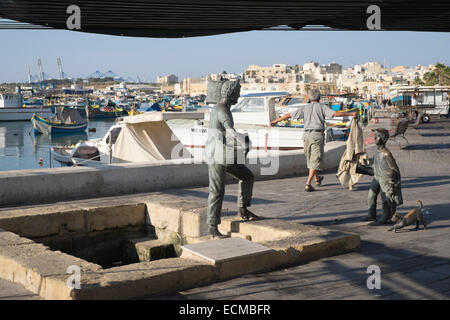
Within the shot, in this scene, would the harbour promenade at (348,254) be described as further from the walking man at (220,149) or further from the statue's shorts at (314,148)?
the walking man at (220,149)

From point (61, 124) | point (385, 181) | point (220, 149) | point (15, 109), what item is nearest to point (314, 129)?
point (385, 181)

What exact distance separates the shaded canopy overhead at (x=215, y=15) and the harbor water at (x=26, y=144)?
27.1m

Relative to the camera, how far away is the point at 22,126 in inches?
2724

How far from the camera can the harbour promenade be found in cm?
430

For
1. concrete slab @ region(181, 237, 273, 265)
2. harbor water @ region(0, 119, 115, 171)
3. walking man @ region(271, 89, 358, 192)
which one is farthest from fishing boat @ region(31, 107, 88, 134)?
concrete slab @ region(181, 237, 273, 265)

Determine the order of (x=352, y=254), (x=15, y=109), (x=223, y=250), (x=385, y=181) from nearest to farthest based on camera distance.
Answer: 1. (x=223, y=250)
2. (x=352, y=254)
3. (x=385, y=181)
4. (x=15, y=109)

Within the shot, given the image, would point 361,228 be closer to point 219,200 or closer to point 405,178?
point 219,200

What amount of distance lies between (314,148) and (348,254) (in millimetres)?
4269

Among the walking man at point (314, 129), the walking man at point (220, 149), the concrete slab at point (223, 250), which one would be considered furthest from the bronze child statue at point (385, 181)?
the walking man at point (314, 129)

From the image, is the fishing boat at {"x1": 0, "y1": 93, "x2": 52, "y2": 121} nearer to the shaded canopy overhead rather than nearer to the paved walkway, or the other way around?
the paved walkway

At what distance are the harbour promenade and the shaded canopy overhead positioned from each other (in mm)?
2457

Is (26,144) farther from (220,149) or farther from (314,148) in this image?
(220,149)

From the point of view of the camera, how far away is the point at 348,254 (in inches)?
217

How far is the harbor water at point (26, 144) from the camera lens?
36250 millimetres
